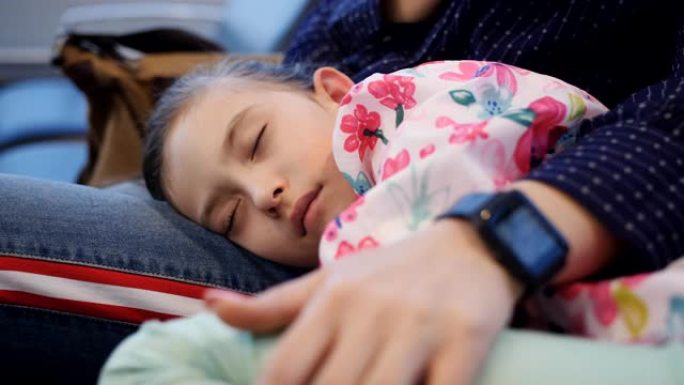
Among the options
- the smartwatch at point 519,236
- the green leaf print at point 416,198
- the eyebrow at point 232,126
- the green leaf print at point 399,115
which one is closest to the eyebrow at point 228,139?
the eyebrow at point 232,126

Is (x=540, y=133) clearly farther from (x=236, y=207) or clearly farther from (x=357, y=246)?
(x=236, y=207)

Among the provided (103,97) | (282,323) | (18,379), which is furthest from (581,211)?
(103,97)

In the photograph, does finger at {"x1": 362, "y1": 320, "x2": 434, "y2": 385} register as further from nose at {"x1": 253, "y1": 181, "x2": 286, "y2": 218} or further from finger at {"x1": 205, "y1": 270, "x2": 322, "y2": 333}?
nose at {"x1": 253, "y1": 181, "x2": 286, "y2": 218}

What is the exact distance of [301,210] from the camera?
0.76 meters

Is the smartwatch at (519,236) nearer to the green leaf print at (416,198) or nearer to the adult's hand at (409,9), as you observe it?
the green leaf print at (416,198)

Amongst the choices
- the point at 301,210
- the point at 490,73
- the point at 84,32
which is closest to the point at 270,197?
the point at 301,210

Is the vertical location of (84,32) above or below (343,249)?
below

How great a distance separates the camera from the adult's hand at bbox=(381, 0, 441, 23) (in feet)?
3.16

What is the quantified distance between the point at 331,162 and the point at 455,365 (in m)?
0.40

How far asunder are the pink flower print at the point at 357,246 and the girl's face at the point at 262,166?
0.60 feet

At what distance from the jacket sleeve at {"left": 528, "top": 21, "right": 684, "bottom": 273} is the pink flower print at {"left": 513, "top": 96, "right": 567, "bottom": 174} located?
0.15ft

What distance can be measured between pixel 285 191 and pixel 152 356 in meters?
0.31

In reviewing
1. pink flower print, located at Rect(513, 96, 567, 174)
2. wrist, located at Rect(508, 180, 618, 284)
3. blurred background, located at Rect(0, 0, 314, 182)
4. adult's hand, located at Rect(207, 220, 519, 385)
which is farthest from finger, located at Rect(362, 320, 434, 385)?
blurred background, located at Rect(0, 0, 314, 182)

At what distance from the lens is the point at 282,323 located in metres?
0.47
